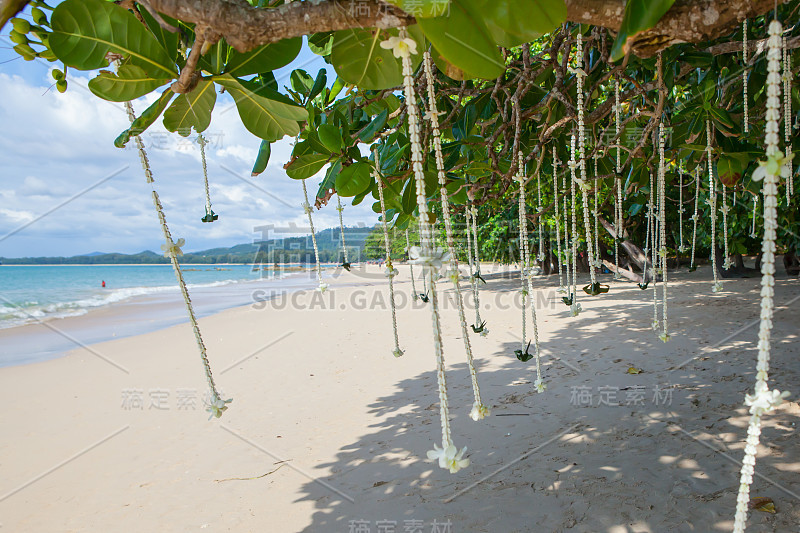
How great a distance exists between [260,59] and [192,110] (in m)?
0.29

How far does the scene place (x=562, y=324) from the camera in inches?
247

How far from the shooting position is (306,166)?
1.61m

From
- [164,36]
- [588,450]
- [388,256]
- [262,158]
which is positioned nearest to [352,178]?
[388,256]

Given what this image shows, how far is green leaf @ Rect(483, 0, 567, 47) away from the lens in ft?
2.53

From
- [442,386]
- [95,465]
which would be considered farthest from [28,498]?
[442,386]

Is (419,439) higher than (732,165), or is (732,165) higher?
(732,165)

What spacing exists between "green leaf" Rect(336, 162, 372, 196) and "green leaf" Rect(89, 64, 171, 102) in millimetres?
602

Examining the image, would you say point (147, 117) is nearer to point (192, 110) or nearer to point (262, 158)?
point (192, 110)

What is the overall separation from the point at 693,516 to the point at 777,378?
201 centimetres

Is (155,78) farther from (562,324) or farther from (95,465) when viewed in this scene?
(562,324)

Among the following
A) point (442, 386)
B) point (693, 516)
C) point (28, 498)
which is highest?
point (442, 386)

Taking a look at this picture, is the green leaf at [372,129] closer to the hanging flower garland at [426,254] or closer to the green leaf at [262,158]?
the green leaf at [262,158]

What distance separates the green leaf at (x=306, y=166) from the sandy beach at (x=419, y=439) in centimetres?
173

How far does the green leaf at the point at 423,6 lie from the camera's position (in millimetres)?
674
